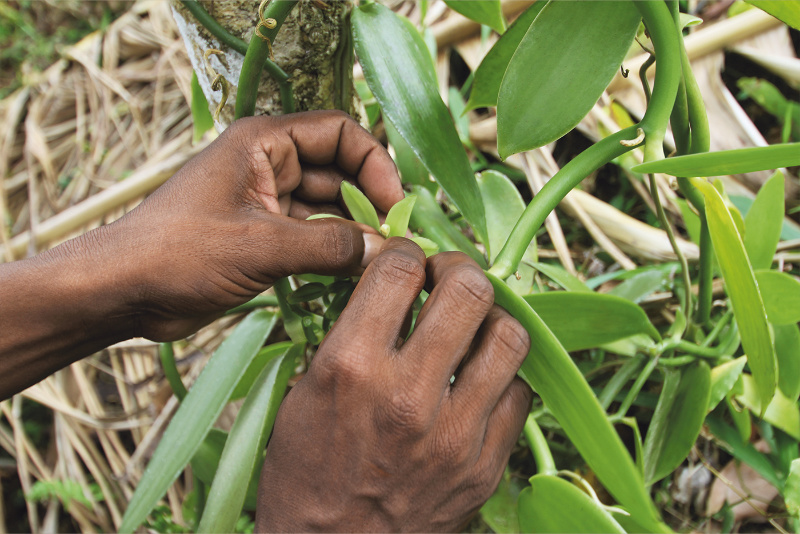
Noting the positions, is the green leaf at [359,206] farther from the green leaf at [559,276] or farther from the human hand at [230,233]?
the green leaf at [559,276]

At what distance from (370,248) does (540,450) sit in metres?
0.29

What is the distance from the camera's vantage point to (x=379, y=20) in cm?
64

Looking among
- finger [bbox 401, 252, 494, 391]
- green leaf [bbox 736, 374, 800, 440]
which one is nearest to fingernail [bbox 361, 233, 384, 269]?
finger [bbox 401, 252, 494, 391]

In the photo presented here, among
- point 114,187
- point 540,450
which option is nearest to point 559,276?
point 540,450

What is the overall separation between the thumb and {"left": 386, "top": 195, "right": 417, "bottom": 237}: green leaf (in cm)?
3

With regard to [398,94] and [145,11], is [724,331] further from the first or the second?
[145,11]

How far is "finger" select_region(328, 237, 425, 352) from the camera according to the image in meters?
0.45

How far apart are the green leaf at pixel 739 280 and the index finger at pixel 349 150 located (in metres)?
0.32

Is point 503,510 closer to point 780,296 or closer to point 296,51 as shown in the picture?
point 780,296

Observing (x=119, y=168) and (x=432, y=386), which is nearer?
(x=432, y=386)

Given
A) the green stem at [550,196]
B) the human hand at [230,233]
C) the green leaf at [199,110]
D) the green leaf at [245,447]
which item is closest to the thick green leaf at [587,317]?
the green stem at [550,196]

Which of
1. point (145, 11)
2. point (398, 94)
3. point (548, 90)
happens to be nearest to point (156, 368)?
point (398, 94)

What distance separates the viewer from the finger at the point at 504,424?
1.70ft

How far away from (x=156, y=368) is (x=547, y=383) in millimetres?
848
